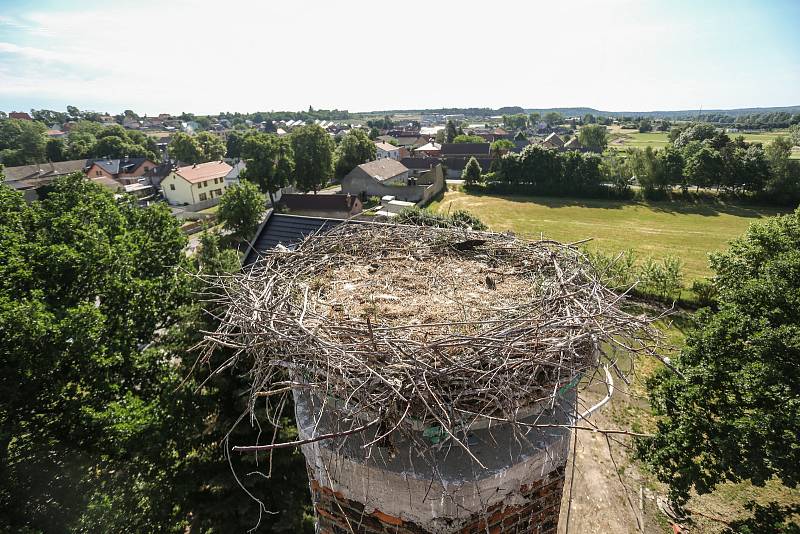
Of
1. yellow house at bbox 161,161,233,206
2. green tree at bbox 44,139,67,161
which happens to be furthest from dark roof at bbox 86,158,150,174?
yellow house at bbox 161,161,233,206

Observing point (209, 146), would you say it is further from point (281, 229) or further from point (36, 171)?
point (281, 229)

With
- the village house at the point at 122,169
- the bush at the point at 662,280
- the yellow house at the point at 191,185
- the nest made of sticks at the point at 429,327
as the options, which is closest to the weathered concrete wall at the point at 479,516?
the nest made of sticks at the point at 429,327

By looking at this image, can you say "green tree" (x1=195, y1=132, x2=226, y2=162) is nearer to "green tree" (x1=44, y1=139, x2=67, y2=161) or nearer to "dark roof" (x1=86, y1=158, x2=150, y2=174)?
"dark roof" (x1=86, y1=158, x2=150, y2=174)

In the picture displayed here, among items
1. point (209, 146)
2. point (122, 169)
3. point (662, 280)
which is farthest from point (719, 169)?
point (122, 169)

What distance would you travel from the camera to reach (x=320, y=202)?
101 feet

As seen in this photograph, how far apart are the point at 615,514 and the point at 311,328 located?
355 inches

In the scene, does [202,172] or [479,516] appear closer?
[479,516]

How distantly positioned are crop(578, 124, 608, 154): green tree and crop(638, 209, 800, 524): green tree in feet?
269

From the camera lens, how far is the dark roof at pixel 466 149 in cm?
6334

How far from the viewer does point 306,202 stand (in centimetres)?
3117

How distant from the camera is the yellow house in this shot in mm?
38656

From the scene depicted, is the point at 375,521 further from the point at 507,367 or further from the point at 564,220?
the point at 564,220

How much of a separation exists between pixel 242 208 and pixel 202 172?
69.2 feet

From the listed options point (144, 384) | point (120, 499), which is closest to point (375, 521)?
point (120, 499)
